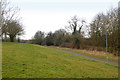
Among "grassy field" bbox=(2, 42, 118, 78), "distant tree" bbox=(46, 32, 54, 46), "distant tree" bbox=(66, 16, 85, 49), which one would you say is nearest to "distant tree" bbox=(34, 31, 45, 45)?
"distant tree" bbox=(46, 32, 54, 46)

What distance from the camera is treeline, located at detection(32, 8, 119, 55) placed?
17.6 meters

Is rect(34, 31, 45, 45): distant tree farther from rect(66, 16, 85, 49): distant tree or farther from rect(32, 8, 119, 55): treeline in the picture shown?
rect(66, 16, 85, 49): distant tree

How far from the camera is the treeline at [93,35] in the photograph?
17.6m

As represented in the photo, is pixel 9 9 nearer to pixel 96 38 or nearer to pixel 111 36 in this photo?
pixel 111 36

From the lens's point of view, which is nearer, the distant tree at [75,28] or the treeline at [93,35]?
the treeline at [93,35]

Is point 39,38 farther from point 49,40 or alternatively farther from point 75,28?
point 75,28

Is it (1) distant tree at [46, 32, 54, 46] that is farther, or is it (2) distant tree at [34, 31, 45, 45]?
(2) distant tree at [34, 31, 45, 45]

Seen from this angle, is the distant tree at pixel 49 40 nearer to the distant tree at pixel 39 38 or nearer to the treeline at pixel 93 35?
the treeline at pixel 93 35

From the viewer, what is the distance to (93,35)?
87.1ft

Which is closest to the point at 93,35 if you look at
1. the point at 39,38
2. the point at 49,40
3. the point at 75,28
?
the point at 75,28

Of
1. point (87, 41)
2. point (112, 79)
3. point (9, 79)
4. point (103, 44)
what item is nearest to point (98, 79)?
point (112, 79)

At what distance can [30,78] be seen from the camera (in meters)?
4.63

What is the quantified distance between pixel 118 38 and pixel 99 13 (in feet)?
49.1

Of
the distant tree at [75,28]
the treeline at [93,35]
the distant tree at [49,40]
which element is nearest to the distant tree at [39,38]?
the treeline at [93,35]
